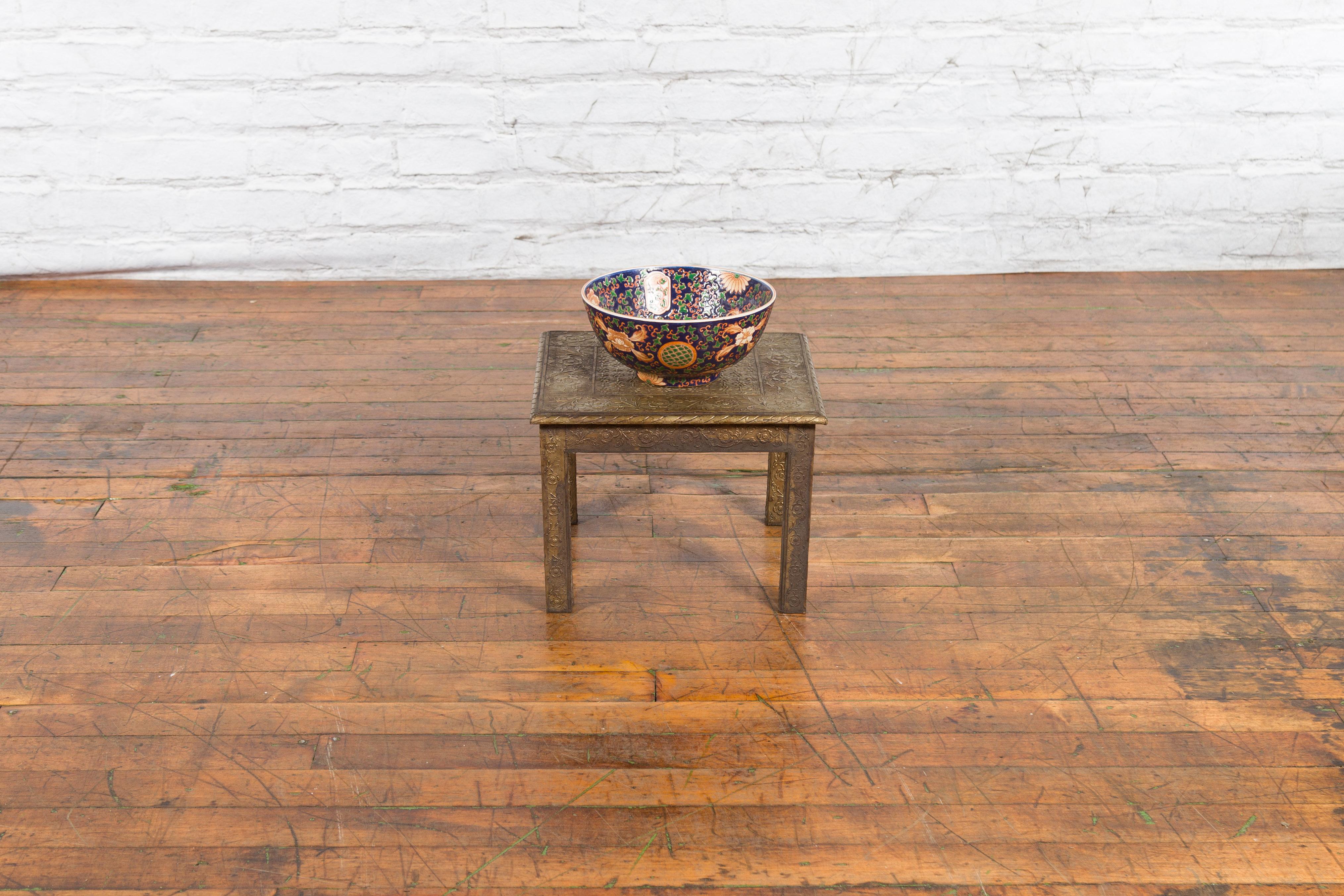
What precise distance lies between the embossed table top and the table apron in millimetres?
13

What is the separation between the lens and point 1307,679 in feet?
5.45

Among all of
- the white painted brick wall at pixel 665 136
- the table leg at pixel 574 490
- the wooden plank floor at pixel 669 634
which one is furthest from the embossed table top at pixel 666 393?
the white painted brick wall at pixel 665 136

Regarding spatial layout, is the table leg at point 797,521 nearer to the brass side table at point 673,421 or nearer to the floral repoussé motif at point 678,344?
the brass side table at point 673,421

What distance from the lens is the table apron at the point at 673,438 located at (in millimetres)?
1631

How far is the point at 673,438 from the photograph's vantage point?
163 cm

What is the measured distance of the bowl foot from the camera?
5.56 feet

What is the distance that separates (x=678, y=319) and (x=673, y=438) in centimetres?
25

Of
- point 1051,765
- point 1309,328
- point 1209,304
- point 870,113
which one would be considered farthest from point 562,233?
point 1051,765

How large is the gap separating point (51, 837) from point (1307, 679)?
1616 mm

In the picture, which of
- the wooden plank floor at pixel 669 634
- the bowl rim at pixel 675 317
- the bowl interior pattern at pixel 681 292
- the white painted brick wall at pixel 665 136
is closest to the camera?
the wooden plank floor at pixel 669 634

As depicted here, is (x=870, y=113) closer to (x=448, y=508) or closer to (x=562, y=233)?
(x=562, y=233)

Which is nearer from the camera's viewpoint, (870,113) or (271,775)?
(271,775)

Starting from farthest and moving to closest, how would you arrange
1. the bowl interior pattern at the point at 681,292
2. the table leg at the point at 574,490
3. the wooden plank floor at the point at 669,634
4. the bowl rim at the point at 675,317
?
the table leg at the point at 574,490, the bowl interior pattern at the point at 681,292, the bowl rim at the point at 675,317, the wooden plank floor at the point at 669,634

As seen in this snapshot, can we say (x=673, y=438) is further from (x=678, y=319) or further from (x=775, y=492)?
(x=775, y=492)
